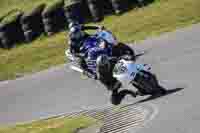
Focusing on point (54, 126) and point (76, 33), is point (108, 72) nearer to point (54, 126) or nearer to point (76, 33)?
point (54, 126)

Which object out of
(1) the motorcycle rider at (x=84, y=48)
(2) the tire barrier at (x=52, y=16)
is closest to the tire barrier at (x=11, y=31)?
(2) the tire barrier at (x=52, y=16)

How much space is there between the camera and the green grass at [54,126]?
13.1 meters

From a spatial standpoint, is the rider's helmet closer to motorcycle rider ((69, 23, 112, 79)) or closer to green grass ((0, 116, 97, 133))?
motorcycle rider ((69, 23, 112, 79))

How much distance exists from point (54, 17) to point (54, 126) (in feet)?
45.5

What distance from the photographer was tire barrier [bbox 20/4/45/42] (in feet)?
89.9

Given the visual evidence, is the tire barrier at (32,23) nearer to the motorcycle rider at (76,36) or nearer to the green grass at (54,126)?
the motorcycle rider at (76,36)

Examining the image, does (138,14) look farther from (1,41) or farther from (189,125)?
(189,125)

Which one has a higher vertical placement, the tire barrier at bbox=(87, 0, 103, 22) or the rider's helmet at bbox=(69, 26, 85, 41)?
the rider's helmet at bbox=(69, 26, 85, 41)

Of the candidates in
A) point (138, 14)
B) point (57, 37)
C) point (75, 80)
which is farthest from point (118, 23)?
point (75, 80)

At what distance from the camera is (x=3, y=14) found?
3009 centimetres

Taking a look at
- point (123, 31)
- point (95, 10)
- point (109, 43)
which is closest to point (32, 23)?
point (95, 10)

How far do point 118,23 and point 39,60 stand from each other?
3411mm

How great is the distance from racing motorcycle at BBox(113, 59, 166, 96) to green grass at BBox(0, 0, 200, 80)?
7.88m

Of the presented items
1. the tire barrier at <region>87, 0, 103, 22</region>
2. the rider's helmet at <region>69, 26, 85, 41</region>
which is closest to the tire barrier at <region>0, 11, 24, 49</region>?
the tire barrier at <region>87, 0, 103, 22</region>
